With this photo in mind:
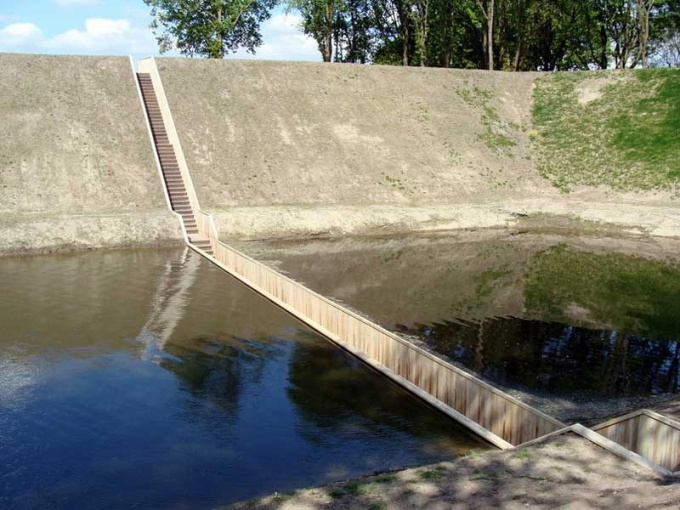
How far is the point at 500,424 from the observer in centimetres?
1411

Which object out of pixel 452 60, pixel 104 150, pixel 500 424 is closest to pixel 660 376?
pixel 500 424

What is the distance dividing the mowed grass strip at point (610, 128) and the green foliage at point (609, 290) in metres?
12.3

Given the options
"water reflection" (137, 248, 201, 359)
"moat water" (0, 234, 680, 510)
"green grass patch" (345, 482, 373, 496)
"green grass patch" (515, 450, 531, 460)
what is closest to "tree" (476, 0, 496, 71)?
"moat water" (0, 234, 680, 510)

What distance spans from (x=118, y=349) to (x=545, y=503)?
14.0 meters

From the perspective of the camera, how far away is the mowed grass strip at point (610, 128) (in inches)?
1702

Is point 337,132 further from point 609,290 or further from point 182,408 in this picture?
point 182,408

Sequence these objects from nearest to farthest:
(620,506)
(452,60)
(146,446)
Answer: (620,506) → (146,446) → (452,60)

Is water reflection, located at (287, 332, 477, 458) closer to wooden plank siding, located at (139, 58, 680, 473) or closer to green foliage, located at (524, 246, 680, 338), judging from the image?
wooden plank siding, located at (139, 58, 680, 473)

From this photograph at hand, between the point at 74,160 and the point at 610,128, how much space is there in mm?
34990

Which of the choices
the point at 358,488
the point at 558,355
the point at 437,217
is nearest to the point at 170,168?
the point at 437,217

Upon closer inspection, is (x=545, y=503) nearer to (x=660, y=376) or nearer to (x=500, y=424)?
(x=500, y=424)

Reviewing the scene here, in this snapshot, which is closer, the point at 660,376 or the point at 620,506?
the point at 620,506

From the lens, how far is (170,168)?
39.8 meters

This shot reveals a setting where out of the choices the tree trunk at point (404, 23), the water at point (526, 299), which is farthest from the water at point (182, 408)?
the tree trunk at point (404, 23)
